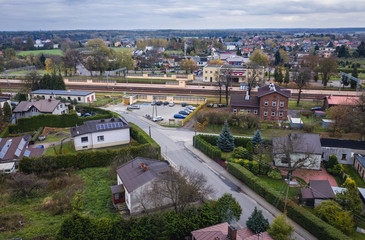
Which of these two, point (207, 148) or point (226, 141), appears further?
point (226, 141)

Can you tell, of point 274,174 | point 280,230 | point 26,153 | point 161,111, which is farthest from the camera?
point 161,111

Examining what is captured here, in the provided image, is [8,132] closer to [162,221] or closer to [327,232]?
[162,221]

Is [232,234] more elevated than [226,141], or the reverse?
[226,141]

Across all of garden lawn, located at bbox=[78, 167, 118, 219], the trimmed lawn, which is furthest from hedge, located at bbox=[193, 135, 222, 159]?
the trimmed lawn

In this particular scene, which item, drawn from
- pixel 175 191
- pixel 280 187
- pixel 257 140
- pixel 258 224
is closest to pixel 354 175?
pixel 280 187

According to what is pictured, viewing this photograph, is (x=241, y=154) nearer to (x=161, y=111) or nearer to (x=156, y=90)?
(x=161, y=111)

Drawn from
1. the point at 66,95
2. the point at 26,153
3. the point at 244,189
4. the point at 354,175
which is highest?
the point at 66,95

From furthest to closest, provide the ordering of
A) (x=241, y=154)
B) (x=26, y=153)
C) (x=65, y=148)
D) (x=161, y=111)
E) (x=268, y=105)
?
(x=161, y=111)
(x=268, y=105)
(x=65, y=148)
(x=241, y=154)
(x=26, y=153)
